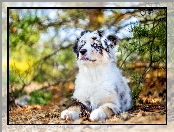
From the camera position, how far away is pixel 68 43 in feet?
22.0

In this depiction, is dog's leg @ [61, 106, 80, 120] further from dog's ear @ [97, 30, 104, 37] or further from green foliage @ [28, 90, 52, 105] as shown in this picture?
dog's ear @ [97, 30, 104, 37]

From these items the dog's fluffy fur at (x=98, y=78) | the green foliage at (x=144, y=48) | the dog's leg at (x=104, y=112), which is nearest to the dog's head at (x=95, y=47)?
the dog's fluffy fur at (x=98, y=78)

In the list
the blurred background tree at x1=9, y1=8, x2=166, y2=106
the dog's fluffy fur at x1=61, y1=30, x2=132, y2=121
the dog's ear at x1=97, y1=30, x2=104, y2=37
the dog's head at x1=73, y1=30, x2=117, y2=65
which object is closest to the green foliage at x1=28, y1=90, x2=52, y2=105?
the blurred background tree at x1=9, y1=8, x2=166, y2=106

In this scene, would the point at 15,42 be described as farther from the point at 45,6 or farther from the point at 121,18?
the point at 121,18

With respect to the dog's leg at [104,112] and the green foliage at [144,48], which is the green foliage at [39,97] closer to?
the dog's leg at [104,112]

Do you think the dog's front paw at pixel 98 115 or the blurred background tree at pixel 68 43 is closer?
the dog's front paw at pixel 98 115

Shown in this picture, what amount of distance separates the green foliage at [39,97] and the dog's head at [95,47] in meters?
0.61

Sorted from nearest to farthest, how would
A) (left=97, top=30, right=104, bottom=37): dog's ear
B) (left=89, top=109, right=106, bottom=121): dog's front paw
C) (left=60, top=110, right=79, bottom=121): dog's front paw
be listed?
(left=89, top=109, right=106, bottom=121): dog's front paw, (left=60, top=110, right=79, bottom=121): dog's front paw, (left=97, top=30, right=104, bottom=37): dog's ear

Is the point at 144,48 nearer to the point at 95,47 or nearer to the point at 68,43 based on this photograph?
the point at 95,47

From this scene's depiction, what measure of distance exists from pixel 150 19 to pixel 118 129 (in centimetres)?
148

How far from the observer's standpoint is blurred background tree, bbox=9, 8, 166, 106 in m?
6.70

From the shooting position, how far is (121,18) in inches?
265

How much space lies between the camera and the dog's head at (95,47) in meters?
6.49

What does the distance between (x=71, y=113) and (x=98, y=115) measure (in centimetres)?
35
